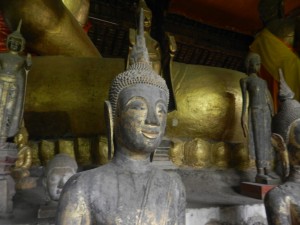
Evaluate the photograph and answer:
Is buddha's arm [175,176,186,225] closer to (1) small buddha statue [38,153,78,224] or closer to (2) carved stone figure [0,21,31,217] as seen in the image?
(1) small buddha statue [38,153,78,224]

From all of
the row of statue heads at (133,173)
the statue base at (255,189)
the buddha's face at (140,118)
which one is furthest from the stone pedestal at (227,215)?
the buddha's face at (140,118)

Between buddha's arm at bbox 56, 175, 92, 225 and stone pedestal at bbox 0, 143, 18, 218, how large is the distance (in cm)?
67

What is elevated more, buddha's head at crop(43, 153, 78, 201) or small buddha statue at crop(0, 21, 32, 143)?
small buddha statue at crop(0, 21, 32, 143)

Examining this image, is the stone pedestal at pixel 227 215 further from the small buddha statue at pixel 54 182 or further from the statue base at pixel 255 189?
the small buddha statue at pixel 54 182

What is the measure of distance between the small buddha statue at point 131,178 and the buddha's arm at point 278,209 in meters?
0.40

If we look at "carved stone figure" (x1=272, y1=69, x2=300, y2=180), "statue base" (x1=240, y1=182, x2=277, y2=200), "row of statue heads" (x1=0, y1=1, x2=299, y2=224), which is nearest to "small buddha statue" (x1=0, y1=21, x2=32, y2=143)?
"row of statue heads" (x1=0, y1=1, x2=299, y2=224)

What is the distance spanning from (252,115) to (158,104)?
1333 mm

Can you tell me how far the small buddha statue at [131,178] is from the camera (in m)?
0.95

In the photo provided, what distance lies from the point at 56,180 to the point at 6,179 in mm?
312

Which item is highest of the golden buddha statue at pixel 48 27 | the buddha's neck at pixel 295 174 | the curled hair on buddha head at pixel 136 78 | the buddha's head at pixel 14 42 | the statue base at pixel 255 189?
the golden buddha statue at pixel 48 27

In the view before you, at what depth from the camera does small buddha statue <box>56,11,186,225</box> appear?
37.5 inches

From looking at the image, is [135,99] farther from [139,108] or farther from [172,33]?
[172,33]

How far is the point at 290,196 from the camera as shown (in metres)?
1.25

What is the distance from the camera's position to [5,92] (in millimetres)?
1652
